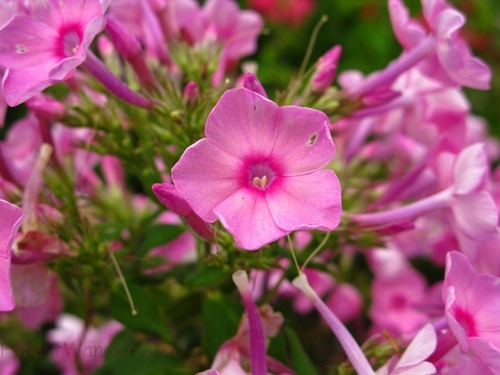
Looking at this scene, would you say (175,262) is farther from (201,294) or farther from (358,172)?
(358,172)

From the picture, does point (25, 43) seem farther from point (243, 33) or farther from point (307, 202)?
point (243, 33)

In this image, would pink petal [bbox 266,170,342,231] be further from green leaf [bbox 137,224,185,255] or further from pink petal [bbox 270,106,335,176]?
green leaf [bbox 137,224,185,255]

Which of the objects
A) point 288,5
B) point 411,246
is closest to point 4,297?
point 411,246

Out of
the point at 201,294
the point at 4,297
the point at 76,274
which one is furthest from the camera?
the point at 201,294

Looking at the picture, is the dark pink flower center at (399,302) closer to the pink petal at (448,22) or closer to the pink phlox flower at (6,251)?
the pink petal at (448,22)

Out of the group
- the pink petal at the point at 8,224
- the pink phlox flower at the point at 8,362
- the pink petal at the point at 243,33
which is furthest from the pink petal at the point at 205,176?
the pink phlox flower at the point at 8,362

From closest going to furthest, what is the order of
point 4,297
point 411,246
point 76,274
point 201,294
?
point 4,297 → point 76,274 → point 201,294 → point 411,246

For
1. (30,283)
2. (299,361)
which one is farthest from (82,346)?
(299,361)
